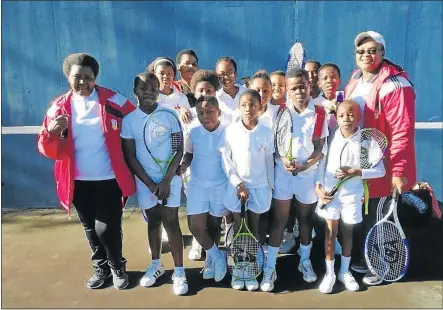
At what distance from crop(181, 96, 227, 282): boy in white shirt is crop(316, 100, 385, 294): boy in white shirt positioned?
2.53 ft

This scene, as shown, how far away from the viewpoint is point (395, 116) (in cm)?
344

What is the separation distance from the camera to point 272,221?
12.1 feet

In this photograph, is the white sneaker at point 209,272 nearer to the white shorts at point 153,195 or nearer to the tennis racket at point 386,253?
the white shorts at point 153,195

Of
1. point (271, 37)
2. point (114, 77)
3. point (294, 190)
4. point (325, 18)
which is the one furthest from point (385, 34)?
point (114, 77)

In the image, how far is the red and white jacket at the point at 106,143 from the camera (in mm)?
3436

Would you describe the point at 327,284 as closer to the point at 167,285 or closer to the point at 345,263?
the point at 345,263

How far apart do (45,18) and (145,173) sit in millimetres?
2778

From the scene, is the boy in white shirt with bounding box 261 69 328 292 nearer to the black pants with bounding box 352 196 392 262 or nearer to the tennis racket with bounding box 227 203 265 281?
the tennis racket with bounding box 227 203 265 281

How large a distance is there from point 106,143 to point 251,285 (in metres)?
1.53

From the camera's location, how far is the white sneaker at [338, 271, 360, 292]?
11.8 feet

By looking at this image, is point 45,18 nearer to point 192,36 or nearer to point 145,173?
point 192,36

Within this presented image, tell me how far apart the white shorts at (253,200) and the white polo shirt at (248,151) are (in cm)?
5

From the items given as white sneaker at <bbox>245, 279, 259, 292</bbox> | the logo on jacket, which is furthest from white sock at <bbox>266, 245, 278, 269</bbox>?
the logo on jacket

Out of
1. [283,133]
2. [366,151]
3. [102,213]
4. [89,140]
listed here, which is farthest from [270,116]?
[102,213]
